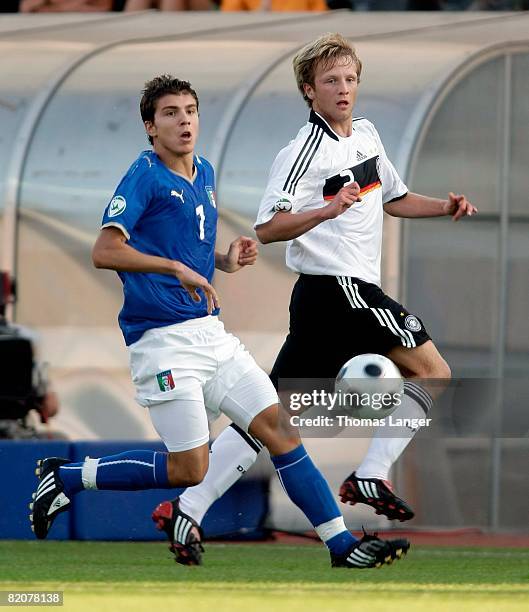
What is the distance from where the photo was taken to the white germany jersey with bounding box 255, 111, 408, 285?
6801mm

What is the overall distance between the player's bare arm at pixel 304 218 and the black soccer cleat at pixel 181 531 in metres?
1.21

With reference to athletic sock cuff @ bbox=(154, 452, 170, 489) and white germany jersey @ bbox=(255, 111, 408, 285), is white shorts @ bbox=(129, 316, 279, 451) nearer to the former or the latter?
athletic sock cuff @ bbox=(154, 452, 170, 489)

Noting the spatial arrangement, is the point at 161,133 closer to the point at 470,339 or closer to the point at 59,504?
the point at 59,504

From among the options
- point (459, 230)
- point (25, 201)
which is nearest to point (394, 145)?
point (459, 230)

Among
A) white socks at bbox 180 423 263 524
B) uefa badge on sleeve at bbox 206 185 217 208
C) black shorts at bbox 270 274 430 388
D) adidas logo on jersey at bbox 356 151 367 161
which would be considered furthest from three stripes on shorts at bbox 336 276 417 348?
white socks at bbox 180 423 263 524

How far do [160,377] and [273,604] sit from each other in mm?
1332

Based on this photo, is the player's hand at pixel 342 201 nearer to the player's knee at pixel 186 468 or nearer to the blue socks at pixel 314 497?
the blue socks at pixel 314 497

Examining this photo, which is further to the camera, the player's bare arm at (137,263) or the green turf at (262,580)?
the player's bare arm at (137,263)

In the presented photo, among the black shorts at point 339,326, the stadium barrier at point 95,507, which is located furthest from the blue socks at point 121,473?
the stadium barrier at point 95,507

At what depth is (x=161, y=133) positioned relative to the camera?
22.0 ft

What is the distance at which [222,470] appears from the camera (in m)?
7.12

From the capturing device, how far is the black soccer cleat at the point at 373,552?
6.47 meters

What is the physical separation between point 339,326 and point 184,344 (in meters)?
0.70

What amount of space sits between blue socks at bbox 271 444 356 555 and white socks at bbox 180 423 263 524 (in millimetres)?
405
